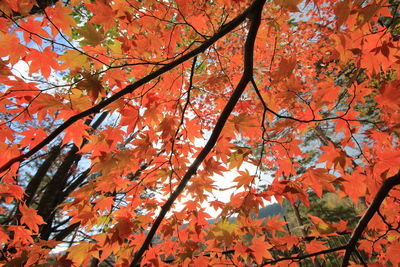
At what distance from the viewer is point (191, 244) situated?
5.21 ft

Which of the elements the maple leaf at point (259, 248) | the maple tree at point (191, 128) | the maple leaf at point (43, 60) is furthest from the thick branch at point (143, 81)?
the maple leaf at point (259, 248)

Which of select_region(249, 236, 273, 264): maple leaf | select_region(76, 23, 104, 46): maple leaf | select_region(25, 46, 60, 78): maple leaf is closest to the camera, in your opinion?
select_region(76, 23, 104, 46): maple leaf

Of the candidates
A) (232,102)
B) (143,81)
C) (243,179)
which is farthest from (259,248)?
(143,81)

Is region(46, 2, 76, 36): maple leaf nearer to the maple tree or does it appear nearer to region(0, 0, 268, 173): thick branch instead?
the maple tree

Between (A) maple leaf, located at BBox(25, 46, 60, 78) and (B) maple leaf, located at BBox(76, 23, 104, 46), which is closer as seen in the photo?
(B) maple leaf, located at BBox(76, 23, 104, 46)

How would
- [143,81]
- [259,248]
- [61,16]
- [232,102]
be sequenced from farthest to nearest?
[259,248], [232,102], [61,16], [143,81]

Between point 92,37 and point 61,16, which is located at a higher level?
point 61,16

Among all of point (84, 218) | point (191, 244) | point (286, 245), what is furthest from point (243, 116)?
point (84, 218)

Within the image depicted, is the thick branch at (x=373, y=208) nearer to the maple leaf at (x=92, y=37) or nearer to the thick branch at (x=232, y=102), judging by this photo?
the thick branch at (x=232, y=102)

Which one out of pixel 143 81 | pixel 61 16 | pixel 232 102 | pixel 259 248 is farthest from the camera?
pixel 259 248

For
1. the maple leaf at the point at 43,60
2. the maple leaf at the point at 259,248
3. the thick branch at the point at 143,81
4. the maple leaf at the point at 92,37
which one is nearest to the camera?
the thick branch at the point at 143,81

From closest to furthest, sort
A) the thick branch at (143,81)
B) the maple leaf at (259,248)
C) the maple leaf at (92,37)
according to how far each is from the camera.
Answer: the thick branch at (143,81)
the maple leaf at (92,37)
the maple leaf at (259,248)

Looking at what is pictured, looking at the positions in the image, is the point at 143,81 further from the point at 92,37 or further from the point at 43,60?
the point at 43,60

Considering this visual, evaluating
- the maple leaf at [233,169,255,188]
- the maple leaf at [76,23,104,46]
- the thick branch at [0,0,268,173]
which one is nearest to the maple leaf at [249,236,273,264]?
the maple leaf at [233,169,255,188]
